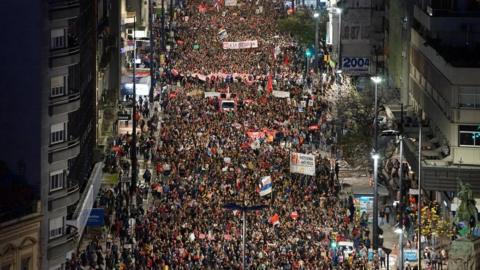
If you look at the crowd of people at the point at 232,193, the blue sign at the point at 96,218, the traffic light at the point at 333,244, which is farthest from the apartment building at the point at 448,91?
the blue sign at the point at 96,218

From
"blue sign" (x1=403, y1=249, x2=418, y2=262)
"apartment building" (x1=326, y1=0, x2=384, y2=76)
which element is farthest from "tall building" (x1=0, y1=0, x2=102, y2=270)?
"apartment building" (x1=326, y1=0, x2=384, y2=76)

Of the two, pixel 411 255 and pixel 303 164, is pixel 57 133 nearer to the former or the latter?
pixel 411 255

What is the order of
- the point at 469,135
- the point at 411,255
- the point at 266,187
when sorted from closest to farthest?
the point at 411,255 → the point at 266,187 → the point at 469,135

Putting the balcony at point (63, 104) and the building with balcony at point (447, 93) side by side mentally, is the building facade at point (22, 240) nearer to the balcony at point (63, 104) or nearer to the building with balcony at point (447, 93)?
the balcony at point (63, 104)

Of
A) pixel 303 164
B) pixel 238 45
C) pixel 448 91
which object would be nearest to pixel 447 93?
pixel 448 91

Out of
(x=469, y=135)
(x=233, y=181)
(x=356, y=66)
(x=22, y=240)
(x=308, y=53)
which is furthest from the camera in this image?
(x=308, y=53)

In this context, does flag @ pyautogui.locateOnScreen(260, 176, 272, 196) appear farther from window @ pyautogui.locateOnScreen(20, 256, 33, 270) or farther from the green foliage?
the green foliage
